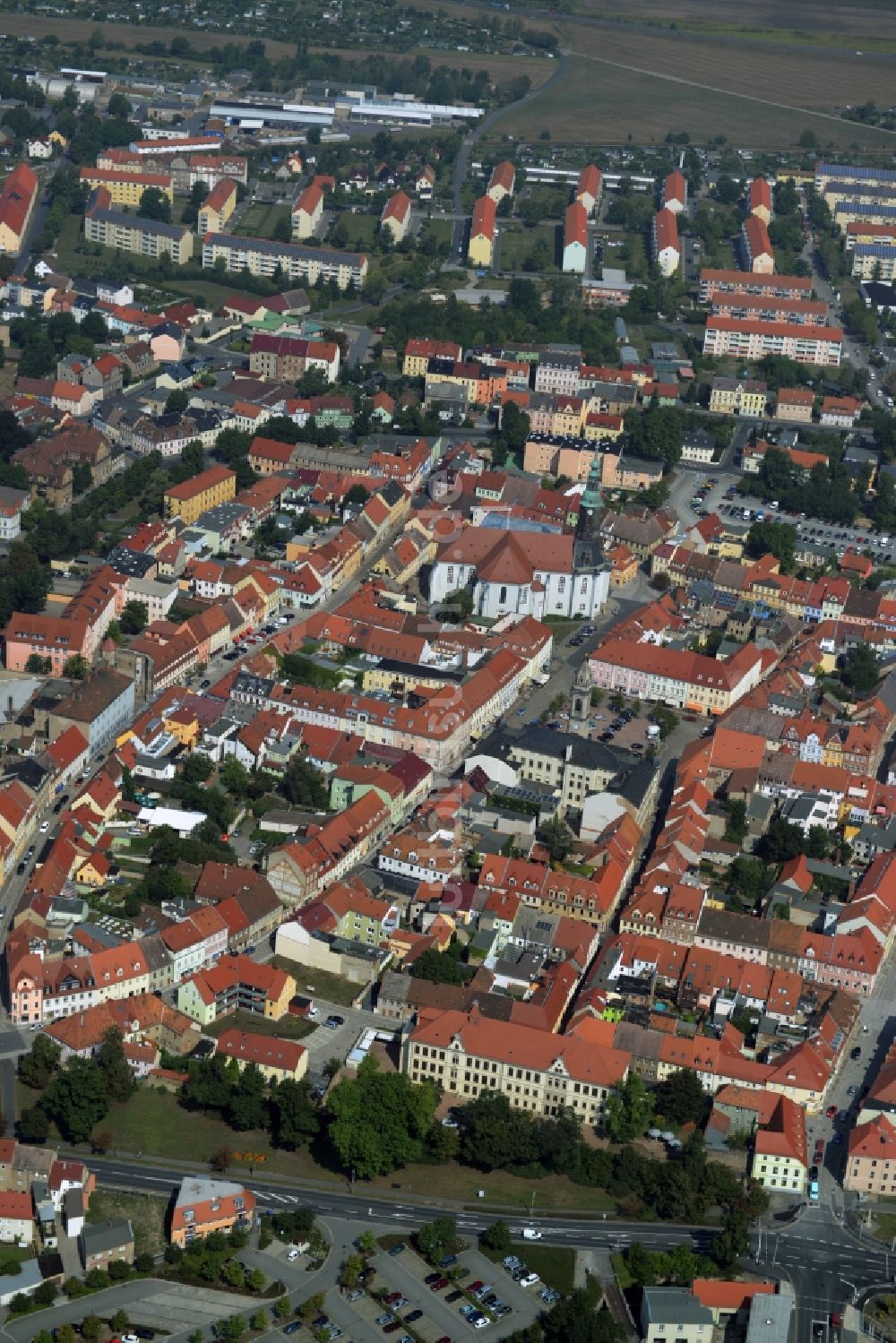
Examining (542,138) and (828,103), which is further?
(828,103)

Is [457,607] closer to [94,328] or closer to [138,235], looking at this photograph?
[94,328]

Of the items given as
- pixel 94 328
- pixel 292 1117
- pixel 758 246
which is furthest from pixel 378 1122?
pixel 758 246

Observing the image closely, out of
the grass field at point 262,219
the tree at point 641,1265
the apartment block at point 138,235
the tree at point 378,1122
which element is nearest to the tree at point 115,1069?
the tree at point 378,1122

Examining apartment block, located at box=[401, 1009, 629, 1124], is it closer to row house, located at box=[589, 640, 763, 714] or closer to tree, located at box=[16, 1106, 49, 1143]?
tree, located at box=[16, 1106, 49, 1143]

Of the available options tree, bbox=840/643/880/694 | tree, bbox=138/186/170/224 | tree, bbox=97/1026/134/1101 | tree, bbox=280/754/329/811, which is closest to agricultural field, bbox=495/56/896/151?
tree, bbox=138/186/170/224

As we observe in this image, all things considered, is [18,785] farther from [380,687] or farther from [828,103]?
[828,103]

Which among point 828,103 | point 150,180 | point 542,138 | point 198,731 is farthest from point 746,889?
point 828,103

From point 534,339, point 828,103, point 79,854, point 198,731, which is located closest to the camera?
point 79,854

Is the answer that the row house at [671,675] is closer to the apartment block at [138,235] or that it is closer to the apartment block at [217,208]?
the apartment block at [138,235]
